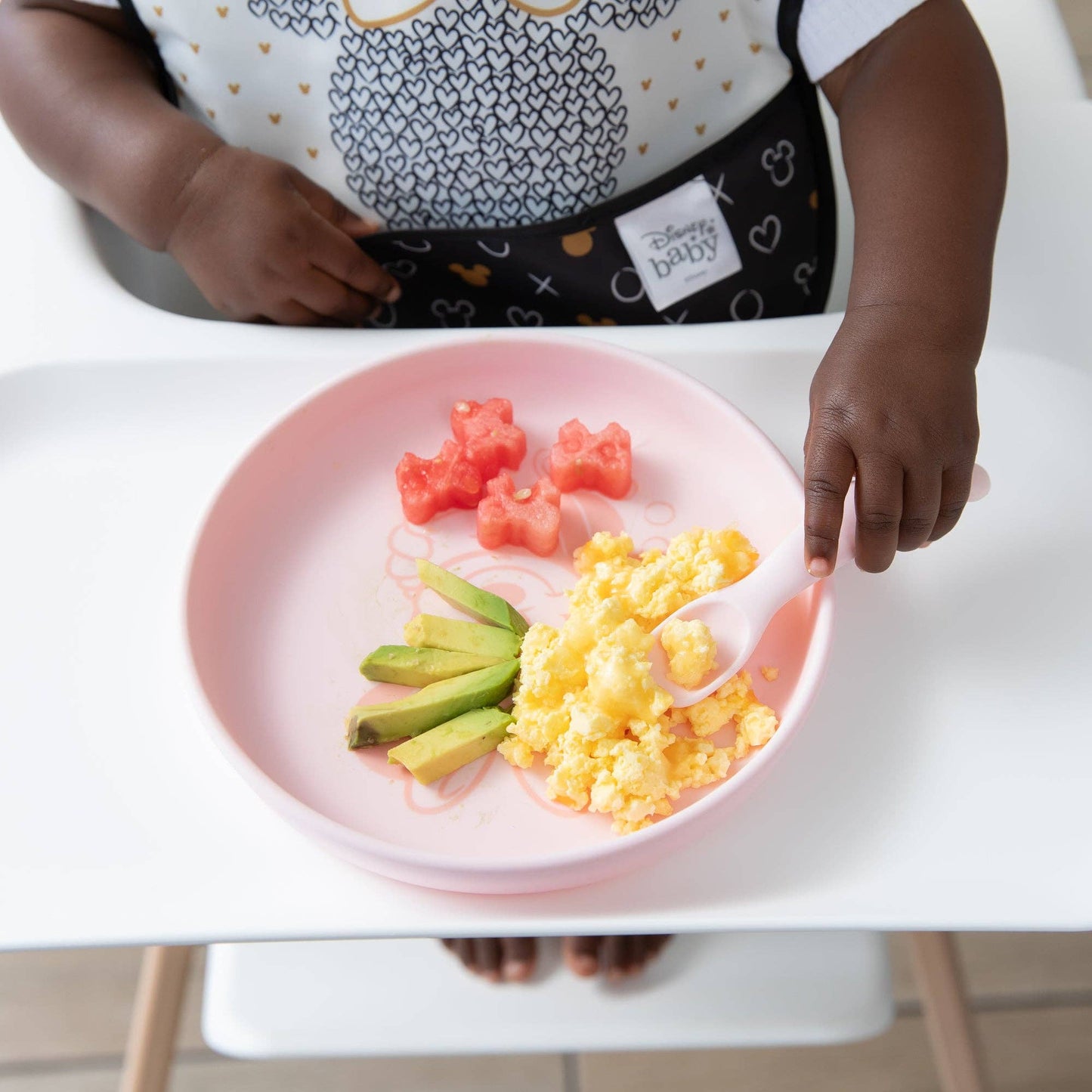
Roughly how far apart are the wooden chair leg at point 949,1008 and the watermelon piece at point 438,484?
607mm

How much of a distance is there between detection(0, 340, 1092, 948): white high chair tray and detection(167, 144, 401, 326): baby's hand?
0.28 feet

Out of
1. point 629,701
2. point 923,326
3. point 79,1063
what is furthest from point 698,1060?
point 923,326

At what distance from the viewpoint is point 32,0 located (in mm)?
852

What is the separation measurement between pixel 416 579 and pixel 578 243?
0.35 m

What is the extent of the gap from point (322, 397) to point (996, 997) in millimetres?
1047

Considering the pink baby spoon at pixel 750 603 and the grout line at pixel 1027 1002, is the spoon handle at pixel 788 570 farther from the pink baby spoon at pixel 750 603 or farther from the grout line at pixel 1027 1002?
the grout line at pixel 1027 1002

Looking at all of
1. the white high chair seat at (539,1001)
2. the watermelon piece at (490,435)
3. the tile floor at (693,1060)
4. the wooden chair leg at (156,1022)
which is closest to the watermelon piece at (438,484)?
the watermelon piece at (490,435)

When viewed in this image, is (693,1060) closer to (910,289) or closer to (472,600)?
(472,600)

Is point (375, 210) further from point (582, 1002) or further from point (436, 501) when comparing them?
point (582, 1002)

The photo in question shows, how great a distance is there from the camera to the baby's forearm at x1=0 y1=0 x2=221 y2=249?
2.67 ft

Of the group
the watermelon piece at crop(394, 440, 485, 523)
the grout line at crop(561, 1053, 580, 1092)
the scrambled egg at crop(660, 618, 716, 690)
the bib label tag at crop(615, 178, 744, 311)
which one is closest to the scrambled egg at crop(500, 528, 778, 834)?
the scrambled egg at crop(660, 618, 716, 690)

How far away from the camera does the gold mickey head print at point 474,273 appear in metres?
0.93

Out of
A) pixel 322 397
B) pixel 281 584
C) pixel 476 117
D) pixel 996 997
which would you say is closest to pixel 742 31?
pixel 476 117

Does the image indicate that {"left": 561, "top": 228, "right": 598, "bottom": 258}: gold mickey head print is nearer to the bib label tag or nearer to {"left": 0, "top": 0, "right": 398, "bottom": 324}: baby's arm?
the bib label tag
